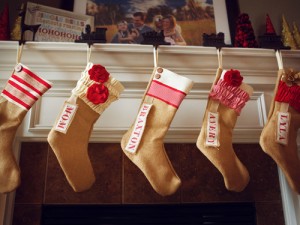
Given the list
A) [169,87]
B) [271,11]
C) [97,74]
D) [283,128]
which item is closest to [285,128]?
[283,128]

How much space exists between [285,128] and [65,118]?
0.86m

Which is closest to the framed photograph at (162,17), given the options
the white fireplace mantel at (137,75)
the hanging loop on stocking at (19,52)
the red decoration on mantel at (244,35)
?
the red decoration on mantel at (244,35)

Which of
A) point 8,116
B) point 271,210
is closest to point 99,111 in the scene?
point 8,116

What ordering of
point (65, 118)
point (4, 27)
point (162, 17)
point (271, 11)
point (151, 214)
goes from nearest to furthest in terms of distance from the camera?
point (65, 118)
point (151, 214)
point (4, 27)
point (162, 17)
point (271, 11)

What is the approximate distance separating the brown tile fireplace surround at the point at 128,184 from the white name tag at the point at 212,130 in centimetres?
26

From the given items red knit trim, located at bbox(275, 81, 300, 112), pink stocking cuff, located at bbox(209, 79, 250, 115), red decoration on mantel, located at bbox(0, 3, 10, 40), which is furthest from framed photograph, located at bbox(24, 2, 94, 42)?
red knit trim, located at bbox(275, 81, 300, 112)

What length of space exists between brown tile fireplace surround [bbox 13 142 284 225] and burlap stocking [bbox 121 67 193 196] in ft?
0.80

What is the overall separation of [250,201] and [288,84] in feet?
1.79

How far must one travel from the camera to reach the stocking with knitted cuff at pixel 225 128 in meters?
1.24

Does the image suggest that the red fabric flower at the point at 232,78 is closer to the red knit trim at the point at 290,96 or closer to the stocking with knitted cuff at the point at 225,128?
the stocking with knitted cuff at the point at 225,128

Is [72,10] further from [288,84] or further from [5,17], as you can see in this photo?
[288,84]

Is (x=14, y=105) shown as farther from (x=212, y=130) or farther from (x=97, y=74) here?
(x=212, y=130)

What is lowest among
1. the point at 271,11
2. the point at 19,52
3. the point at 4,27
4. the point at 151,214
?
the point at 151,214

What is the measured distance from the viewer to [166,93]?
128 cm
